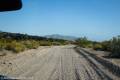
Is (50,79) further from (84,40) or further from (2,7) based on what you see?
(84,40)

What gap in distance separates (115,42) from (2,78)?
147 feet

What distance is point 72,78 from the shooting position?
16.5m

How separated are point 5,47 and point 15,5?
45044mm

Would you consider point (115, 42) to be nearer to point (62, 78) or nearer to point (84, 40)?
point (62, 78)

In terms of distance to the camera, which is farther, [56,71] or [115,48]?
[115,48]

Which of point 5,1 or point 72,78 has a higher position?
point 5,1

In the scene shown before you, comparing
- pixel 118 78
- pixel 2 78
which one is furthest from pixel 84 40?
pixel 2 78

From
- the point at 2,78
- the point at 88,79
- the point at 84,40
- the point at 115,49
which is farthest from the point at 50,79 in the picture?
the point at 84,40

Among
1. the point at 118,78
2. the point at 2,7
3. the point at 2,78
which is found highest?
the point at 2,7

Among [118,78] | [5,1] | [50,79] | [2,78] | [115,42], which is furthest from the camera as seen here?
[115,42]

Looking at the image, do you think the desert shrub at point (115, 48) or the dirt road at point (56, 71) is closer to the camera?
the dirt road at point (56, 71)

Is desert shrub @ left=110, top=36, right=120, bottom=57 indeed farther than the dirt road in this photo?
Yes

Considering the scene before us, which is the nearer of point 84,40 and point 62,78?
point 62,78

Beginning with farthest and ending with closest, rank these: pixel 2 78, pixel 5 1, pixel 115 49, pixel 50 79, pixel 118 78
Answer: pixel 115 49, pixel 118 78, pixel 50 79, pixel 2 78, pixel 5 1
